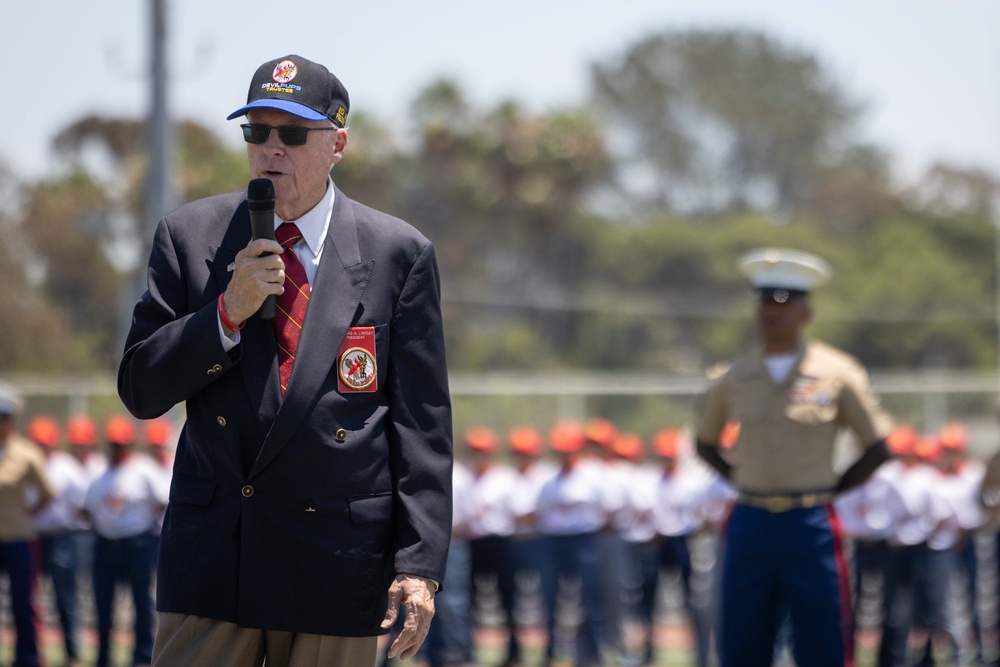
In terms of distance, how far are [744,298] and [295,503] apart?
43044 mm

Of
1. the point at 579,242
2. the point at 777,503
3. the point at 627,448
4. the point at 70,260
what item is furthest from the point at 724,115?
the point at 777,503

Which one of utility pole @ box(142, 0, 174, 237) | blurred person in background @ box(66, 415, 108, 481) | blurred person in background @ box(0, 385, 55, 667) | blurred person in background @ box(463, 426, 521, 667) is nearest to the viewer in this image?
blurred person in background @ box(0, 385, 55, 667)

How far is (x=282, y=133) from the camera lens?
3.31 meters

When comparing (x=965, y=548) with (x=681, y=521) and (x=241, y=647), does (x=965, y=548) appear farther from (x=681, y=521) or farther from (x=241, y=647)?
(x=241, y=647)

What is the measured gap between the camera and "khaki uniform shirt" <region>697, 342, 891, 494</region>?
6.22m

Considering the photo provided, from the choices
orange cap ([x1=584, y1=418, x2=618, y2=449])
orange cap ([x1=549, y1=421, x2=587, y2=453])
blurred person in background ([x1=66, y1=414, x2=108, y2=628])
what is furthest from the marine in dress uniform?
blurred person in background ([x1=66, y1=414, x2=108, y2=628])

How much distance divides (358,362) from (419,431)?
22cm

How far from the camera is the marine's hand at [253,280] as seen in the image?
3119 mm

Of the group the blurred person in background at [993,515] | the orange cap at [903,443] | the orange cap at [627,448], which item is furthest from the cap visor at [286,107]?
the orange cap at [627,448]

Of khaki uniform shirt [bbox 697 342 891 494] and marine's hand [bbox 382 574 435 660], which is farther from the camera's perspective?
khaki uniform shirt [bbox 697 342 891 494]

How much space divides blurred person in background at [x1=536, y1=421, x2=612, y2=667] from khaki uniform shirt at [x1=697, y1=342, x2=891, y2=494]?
5.84 meters

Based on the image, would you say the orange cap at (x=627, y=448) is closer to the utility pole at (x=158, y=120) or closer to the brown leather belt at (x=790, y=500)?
the utility pole at (x=158, y=120)

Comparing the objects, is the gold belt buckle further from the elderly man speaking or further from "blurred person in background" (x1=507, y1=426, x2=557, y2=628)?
"blurred person in background" (x1=507, y1=426, x2=557, y2=628)

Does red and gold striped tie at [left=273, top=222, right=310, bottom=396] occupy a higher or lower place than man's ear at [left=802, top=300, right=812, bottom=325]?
lower
